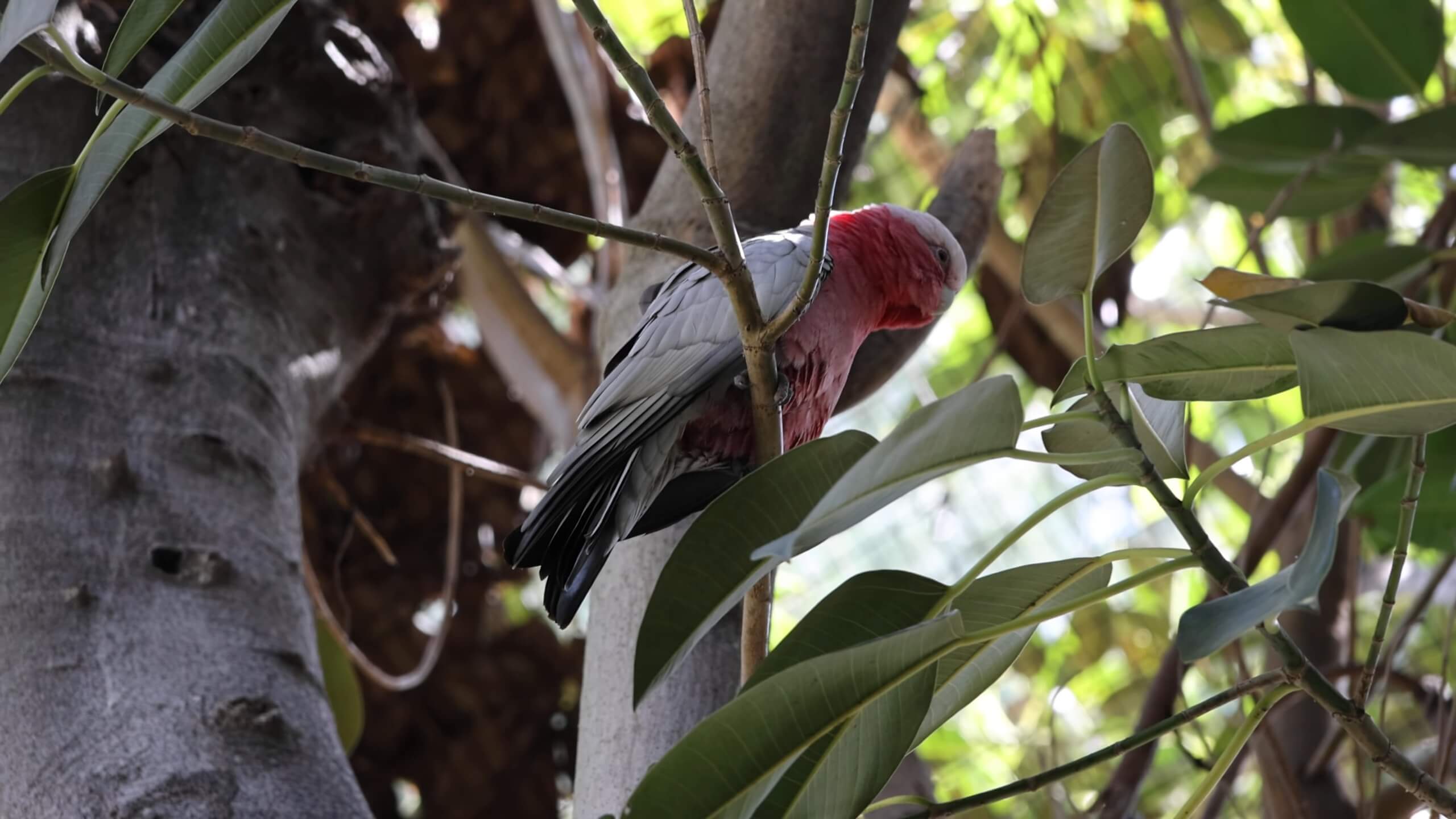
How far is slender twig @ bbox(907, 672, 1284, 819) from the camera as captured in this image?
820mm

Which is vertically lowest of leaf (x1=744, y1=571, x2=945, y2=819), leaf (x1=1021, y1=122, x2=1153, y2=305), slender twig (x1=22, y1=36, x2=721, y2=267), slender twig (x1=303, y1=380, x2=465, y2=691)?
leaf (x1=744, y1=571, x2=945, y2=819)

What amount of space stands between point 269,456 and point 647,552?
1.58 ft

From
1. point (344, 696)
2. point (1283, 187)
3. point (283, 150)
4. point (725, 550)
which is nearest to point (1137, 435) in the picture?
point (725, 550)

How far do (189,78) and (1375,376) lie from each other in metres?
0.79

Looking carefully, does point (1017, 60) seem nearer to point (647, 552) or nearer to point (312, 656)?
point (647, 552)

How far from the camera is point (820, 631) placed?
895 mm

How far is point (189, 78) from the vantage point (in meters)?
0.79

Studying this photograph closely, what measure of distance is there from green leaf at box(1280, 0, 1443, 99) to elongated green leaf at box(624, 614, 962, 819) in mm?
1206

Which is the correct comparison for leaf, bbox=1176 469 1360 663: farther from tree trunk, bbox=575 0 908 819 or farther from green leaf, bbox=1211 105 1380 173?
green leaf, bbox=1211 105 1380 173

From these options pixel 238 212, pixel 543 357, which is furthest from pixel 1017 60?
pixel 238 212

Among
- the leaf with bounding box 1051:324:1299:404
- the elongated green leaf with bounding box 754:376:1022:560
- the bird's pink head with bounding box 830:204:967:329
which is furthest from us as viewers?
the bird's pink head with bounding box 830:204:967:329

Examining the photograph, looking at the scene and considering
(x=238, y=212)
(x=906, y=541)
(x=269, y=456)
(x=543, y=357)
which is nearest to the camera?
(x=269, y=456)

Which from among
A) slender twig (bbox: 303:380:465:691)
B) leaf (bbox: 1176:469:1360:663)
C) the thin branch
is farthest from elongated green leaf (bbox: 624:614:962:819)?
slender twig (bbox: 303:380:465:691)

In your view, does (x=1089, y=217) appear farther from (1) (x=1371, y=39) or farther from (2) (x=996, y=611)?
(1) (x=1371, y=39)
